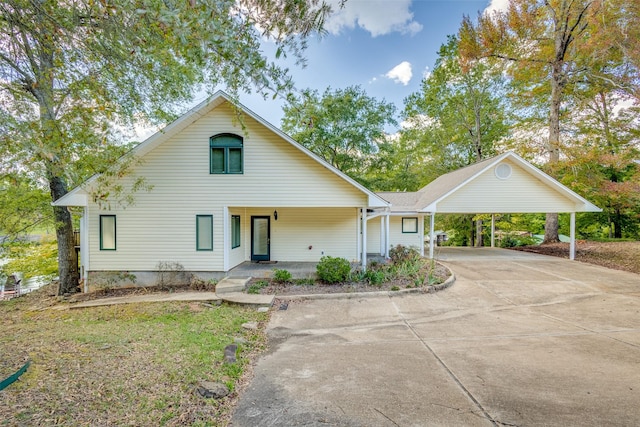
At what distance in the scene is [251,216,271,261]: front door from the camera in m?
11.8

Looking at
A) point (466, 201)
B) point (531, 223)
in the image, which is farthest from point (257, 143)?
point (531, 223)

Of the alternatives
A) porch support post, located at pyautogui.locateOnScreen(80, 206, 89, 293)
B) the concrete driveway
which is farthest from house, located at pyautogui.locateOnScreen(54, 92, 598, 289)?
the concrete driveway

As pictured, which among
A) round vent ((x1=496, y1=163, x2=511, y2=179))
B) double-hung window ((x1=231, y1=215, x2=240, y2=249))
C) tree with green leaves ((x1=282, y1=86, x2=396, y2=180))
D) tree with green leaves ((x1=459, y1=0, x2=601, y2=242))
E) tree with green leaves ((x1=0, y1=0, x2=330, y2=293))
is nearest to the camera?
tree with green leaves ((x1=0, y1=0, x2=330, y2=293))

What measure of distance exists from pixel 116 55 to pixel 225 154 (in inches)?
185

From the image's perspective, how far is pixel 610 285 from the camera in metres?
8.49

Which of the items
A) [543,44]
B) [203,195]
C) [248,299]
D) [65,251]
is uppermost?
[543,44]

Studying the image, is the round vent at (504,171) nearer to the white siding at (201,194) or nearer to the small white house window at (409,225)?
the small white house window at (409,225)

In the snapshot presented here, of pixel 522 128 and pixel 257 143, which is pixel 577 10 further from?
pixel 257 143

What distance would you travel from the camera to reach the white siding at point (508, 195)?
1296cm

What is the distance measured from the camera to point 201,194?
31.3ft

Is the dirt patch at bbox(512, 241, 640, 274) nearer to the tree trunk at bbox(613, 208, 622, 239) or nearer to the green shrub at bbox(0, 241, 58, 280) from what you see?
the tree trunk at bbox(613, 208, 622, 239)

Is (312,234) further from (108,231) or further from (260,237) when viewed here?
(108,231)

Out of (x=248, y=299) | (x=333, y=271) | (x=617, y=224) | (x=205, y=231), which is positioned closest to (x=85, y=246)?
(x=205, y=231)

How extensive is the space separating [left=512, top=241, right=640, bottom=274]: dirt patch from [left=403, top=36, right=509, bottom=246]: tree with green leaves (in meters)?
5.69
